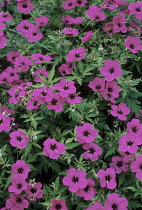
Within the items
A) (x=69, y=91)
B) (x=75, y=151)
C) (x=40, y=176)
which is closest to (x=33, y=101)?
(x=69, y=91)

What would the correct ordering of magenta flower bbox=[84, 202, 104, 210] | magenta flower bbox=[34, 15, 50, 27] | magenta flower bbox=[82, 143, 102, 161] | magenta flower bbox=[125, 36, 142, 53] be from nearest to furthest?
magenta flower bbox=[84, 202, 104, 210], magenta flower bbox=[82, 143, 102, 161], magenta flower bbox=[125, 36, 142, 53], magenta flower bbox=[34, 15, 50, 27]

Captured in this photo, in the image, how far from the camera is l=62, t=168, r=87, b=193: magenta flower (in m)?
2.12

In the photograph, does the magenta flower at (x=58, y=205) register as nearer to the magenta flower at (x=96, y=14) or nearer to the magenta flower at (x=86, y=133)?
the magenta flower at (x=86, y=133)

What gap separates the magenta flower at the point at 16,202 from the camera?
2178 millimetres

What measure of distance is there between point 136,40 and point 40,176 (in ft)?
4.76

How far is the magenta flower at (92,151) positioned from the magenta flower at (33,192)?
1.31 ft

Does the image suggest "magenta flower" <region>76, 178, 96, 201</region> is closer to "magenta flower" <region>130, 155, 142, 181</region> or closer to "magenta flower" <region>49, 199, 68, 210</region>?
"magenta flower" <region>49, 199, 68, 210</region>

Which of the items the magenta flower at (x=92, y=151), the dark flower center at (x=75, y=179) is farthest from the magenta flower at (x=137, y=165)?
the dark flower center at (x=75, y=179)

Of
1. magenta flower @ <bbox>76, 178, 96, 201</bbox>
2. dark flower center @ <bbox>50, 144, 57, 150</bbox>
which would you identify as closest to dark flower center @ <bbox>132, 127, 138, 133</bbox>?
magenta flower @ <bbox>76, 178, 96, 201</bbox>

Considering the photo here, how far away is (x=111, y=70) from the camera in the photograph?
2607mm

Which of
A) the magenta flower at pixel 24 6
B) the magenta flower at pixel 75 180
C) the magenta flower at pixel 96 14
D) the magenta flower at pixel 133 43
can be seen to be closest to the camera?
the magenta flower at pixel 75 180

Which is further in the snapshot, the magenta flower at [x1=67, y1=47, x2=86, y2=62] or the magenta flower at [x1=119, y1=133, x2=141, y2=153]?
the magenta flower at [x1=67, y1=47, x2=86, y2=62]

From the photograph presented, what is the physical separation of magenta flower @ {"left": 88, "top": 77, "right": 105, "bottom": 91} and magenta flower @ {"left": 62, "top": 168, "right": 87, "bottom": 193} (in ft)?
2.38

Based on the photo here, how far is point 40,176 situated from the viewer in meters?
2.76
